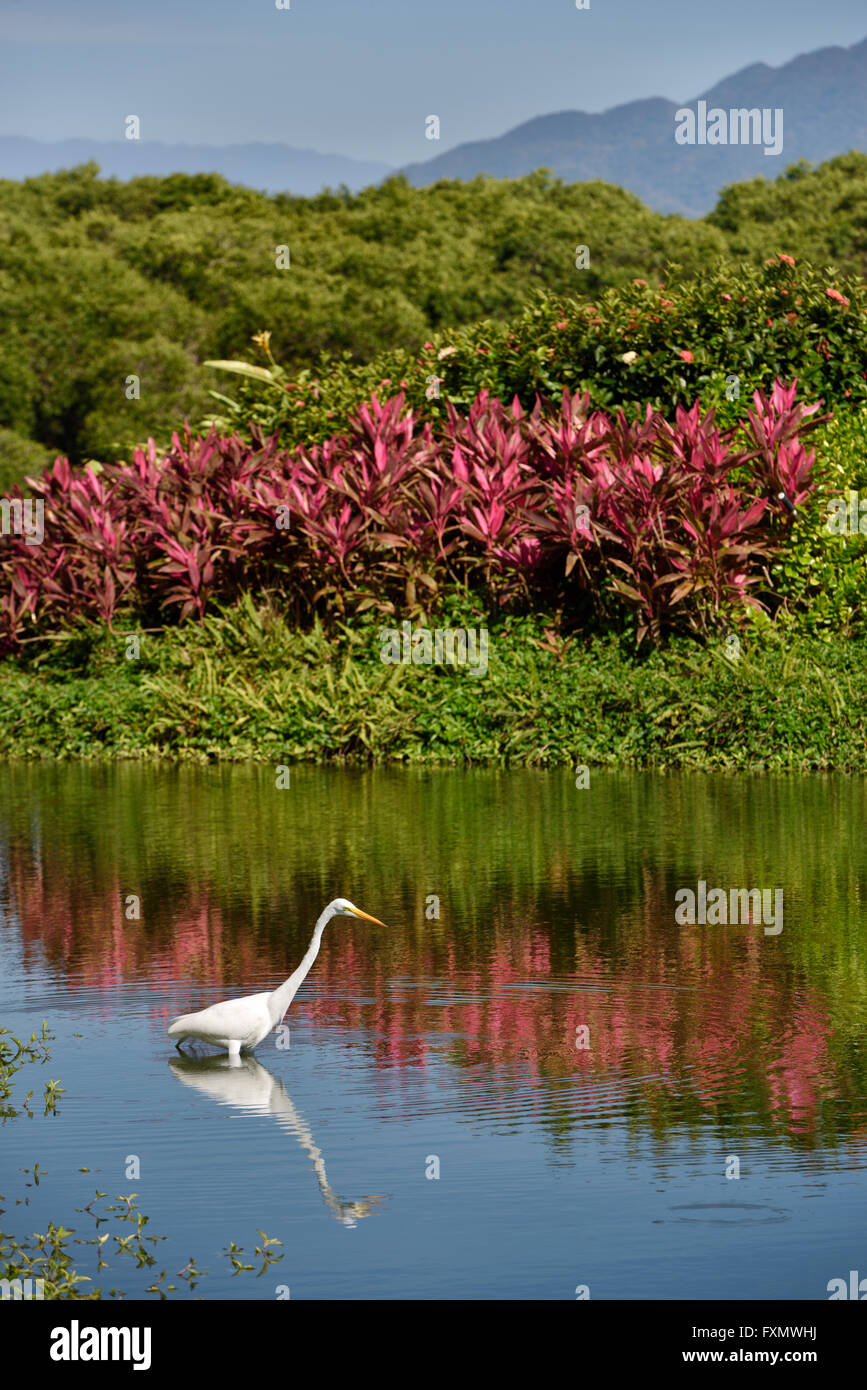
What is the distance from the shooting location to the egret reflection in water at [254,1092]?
484cm

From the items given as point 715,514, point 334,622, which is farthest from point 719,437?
point 334,622

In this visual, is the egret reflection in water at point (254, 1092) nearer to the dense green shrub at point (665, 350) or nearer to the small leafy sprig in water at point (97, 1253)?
the small leafy sprig in water at point (97, 1253)

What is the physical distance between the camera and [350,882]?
9.38 m

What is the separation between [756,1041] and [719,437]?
9111 millimetres

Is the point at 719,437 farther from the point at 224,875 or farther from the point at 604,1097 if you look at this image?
the point at 604,1097
